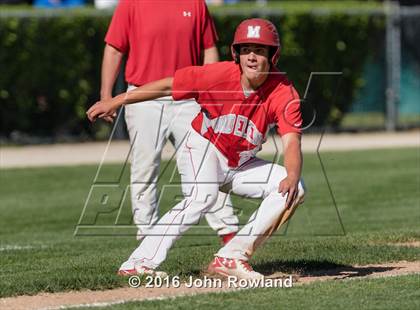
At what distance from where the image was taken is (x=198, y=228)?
38.8ft

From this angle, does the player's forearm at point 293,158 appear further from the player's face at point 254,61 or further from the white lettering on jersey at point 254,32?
the white lettering on jersey at point 254,32

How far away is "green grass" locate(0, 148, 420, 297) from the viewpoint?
8.24 m

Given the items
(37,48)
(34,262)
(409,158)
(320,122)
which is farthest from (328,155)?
(34,262)

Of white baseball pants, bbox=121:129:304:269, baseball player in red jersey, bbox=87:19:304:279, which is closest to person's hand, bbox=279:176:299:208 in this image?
baseball player in red jersey, bbox=87:19:304:279

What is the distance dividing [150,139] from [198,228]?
7.79ft

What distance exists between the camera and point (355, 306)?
6.60 metres

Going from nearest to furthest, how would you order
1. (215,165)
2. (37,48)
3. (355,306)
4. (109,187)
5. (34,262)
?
(355,306), (215,165), (34,262), (109,187), (37,48)

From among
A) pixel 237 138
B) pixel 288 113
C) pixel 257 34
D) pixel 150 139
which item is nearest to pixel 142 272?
pixel 237 138

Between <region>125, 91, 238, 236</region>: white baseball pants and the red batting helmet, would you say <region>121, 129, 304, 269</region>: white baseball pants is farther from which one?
<region>125, 91, 238, 236</region>: white baseball pants

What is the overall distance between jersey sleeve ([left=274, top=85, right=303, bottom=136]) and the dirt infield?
28.9 ft

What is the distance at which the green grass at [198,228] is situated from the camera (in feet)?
27.0

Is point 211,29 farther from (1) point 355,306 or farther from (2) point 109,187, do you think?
(2) point 109,187

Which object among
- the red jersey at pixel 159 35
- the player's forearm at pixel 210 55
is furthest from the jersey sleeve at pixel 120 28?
the player's forearm at pixel 210 55

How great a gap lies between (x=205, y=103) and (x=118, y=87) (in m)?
12.5
